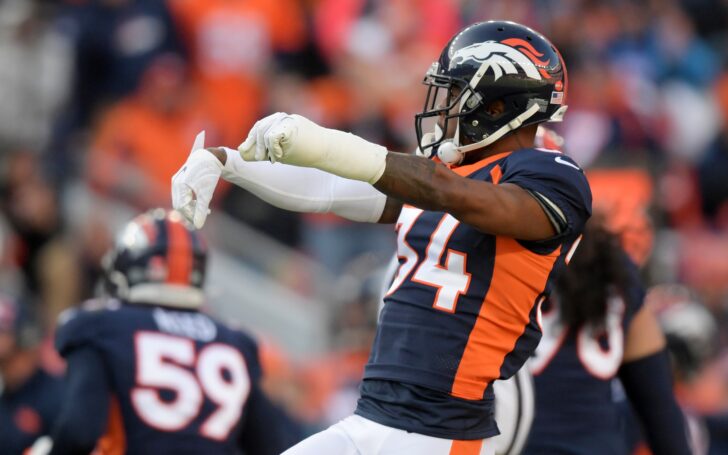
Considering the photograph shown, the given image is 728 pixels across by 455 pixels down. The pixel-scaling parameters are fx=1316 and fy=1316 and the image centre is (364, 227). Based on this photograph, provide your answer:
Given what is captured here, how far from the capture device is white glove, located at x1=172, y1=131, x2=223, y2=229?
3229mm

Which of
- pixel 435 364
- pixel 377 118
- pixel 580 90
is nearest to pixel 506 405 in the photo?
pixel 435 364

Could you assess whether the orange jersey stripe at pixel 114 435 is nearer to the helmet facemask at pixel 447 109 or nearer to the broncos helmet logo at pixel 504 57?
the helmet facemask at pixel 447 109

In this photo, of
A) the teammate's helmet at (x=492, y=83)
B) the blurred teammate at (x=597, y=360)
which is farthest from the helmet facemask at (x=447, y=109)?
the blurred teammate at (x=597, y=360)

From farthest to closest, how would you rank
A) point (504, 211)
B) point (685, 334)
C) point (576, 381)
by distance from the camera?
1. point (685, 334)
2. point (576, 381)
3. point (504, 211)

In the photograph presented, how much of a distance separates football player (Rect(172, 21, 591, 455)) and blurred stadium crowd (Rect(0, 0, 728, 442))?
4798 mm

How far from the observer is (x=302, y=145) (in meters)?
3.10

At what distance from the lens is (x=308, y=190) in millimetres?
3768

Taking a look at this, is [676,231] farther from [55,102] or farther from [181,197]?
[181,197]

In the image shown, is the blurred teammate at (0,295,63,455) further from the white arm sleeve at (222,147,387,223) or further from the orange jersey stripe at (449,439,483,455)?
the orange jersey stripe at (449,439,483,455)

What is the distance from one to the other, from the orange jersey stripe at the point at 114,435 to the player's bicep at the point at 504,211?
187 centimetres

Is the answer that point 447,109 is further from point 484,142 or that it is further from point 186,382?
point 186,382

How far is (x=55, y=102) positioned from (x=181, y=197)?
6656 millimetres

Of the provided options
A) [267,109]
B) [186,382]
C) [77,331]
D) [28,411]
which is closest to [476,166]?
[186,382]

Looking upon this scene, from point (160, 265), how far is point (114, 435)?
66 cm
